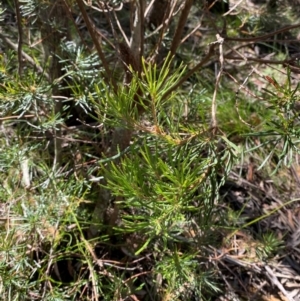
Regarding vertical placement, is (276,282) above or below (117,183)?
below

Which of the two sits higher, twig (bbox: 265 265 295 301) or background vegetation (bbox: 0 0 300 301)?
background vegetation (bbox: 0 0 300 301)

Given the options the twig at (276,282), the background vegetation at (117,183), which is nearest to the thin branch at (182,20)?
the background vegetation at (117,183)

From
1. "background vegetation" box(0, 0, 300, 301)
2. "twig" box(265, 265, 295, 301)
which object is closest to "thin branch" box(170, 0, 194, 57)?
"background vegetation" box(0, 0, 300, 301)

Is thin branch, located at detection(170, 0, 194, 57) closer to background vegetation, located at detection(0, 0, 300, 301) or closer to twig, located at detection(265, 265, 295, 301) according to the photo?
background vegetation, located at detection(0, 0, 300, 301)

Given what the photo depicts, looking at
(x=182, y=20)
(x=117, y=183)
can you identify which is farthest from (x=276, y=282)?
(x=182, y=20)

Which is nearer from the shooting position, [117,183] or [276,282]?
[117,183]

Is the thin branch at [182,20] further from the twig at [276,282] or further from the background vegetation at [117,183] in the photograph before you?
the twig at [276,282]

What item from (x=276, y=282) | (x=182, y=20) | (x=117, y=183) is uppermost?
(x=182, y=20)

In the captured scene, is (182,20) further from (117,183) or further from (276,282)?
(276,282)

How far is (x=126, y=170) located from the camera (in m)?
0.92

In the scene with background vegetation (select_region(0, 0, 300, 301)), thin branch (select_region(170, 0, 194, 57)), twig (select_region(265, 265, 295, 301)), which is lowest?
twig (select_region(265, 265, 295, 301))

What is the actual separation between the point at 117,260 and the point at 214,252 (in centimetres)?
29

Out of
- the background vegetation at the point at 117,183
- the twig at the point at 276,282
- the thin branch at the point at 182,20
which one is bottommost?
the twig at the point at 276,282

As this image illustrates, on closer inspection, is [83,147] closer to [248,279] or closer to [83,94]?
[83,94]
